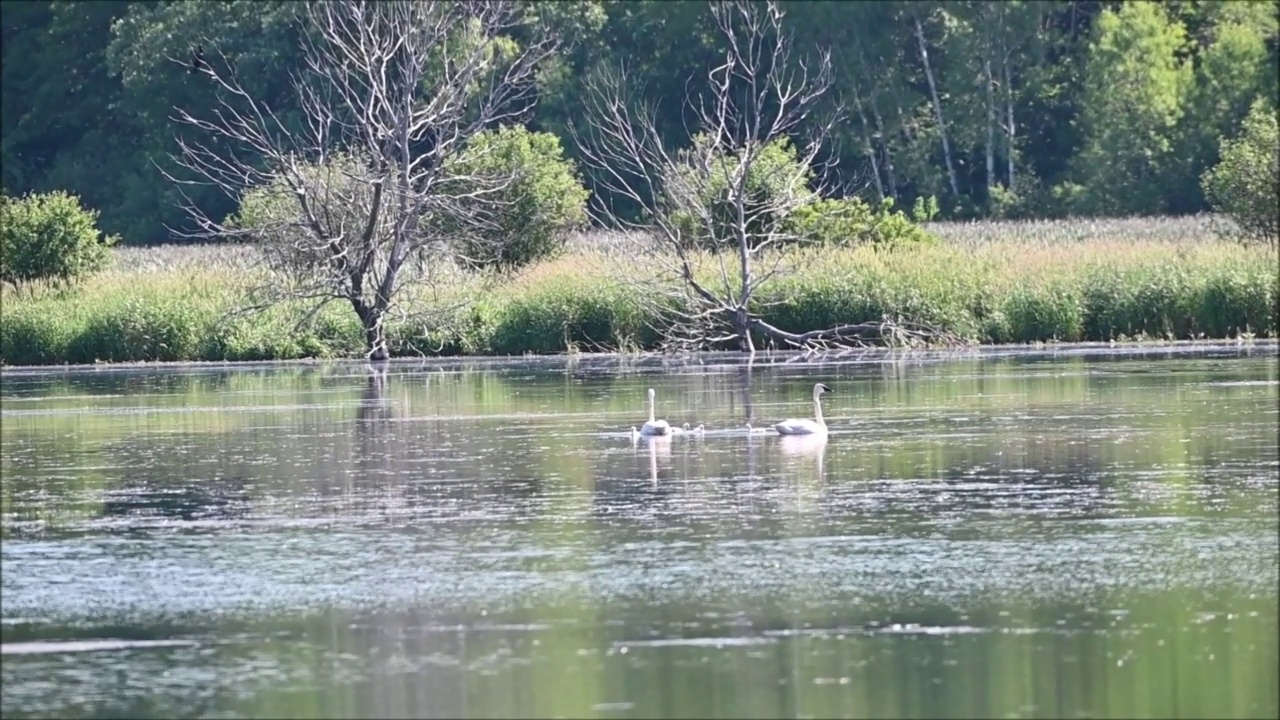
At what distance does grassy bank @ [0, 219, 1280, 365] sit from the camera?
1297 inches

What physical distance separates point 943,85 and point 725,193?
106 ft

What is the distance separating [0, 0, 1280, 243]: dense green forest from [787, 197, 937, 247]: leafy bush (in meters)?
24.4

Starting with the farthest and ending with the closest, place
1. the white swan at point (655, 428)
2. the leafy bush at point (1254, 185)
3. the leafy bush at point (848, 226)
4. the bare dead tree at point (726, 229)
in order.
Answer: the leafy bush at point (1254, 185), the leafy bush at point (848, 226), the bare dead tree at point (726, 229), the white swan at point (655, 428)

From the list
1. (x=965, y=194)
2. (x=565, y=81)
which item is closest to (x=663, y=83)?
(x=565, y=81)

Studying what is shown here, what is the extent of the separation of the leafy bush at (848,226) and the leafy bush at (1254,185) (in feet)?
20.5

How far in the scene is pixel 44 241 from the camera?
131 feet

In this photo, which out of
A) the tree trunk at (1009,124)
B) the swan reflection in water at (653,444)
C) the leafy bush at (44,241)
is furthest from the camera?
the tree trunk at (1009,124)

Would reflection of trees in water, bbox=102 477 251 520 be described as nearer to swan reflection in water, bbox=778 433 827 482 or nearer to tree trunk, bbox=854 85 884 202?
swan reflection in water, bbox=778 433 827 482

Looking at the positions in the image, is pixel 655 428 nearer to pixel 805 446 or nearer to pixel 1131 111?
pixel 805 446

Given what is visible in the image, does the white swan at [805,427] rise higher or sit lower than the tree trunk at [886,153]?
lower

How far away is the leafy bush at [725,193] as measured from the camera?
34.3 meters

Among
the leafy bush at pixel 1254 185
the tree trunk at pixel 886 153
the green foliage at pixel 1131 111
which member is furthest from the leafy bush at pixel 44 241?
the tree trunk at pixel 886 153

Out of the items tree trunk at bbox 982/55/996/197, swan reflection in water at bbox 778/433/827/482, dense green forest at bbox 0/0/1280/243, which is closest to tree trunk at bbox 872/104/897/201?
dense green forest at bbox 0/0/1280/243

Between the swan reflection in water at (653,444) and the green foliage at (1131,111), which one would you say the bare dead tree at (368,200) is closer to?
the swan reflection in water at (653,444)
